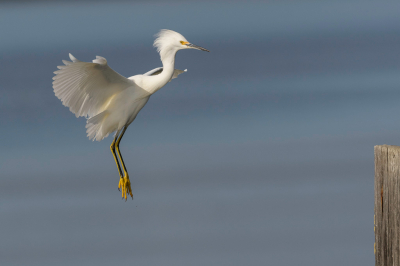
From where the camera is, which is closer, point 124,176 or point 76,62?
point 76,62

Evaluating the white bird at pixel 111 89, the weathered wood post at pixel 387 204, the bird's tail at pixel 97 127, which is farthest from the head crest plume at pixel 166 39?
the weathered wood post at pixel 387 204

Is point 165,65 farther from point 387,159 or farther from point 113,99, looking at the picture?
point 387,159

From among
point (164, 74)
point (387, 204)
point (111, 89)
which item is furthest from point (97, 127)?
point (387, 204)

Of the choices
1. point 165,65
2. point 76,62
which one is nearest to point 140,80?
point 165,65

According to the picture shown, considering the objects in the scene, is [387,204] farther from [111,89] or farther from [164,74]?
[111,89]

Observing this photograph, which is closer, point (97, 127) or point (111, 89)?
point (111, 89)

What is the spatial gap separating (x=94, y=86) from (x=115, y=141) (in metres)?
0.58

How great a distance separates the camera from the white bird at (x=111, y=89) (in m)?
3.55

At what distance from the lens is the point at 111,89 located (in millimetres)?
3719

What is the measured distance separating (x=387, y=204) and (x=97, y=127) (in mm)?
2612

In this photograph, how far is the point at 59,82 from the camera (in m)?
3.56

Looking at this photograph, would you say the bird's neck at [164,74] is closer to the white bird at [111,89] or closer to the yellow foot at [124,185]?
the white bird at [111,89]

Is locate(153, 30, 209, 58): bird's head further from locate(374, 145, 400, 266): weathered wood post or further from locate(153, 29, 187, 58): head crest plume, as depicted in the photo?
locate(374, 145, 400, 266): weathered wood post

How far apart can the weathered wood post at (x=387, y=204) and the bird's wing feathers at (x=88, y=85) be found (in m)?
2.18
